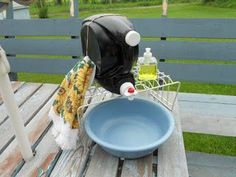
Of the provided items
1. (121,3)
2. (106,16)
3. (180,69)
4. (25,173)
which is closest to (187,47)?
(180,69)

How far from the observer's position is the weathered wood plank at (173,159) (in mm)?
840

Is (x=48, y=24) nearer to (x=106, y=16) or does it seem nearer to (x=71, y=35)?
(x=71, y=35)

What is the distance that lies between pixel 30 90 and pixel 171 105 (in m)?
0.72

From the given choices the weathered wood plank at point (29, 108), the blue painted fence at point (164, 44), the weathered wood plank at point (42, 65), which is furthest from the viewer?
the weathered wood plank at point (42, 65)

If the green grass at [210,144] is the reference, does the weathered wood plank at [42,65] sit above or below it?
above

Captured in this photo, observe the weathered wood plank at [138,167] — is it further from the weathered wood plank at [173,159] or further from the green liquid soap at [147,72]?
the green liquid soap at [147,72]

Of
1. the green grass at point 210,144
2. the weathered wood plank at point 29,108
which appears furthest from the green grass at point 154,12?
the weathered wood plank at point 29,108

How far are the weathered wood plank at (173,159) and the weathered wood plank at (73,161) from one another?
0.23m

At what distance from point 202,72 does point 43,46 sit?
121 cm

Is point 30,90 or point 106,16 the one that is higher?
point 106,16

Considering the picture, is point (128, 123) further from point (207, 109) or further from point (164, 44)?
point (164, 44)

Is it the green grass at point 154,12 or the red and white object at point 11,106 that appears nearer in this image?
the red and white object at point 11,106

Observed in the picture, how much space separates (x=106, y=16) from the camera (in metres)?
0.90

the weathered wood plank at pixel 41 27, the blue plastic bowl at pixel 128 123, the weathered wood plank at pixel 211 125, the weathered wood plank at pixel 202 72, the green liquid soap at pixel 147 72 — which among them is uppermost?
the weathered wood plank at pixel 41 27
